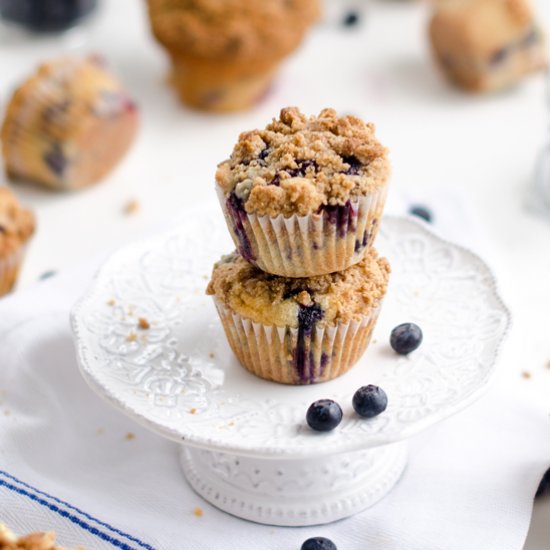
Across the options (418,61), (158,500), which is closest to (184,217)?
(158,500)

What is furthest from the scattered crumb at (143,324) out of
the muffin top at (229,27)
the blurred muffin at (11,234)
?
the muffin top at (229,27)

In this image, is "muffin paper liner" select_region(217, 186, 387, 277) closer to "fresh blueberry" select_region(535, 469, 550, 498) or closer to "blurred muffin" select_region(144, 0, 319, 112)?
"fresh blueberry" select_region(535, 469, 550, 498)

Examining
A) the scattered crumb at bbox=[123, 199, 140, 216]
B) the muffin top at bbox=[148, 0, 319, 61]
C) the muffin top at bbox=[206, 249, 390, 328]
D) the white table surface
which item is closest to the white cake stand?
the muffin top at bbox=[206, 249, 390, 328]

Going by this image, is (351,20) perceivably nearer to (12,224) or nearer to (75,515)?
(12,224)

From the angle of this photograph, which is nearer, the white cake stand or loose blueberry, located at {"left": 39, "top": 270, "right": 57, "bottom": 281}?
the white cake stand

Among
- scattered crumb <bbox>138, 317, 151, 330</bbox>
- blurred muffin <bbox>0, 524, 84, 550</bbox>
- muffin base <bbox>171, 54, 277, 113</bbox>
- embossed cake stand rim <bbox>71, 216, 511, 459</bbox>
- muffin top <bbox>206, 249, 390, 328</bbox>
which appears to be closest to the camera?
blurred muffin <bbox>0, 524, 84, 550</bbox>

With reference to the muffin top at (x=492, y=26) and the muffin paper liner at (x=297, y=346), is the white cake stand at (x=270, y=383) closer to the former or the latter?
the muffin paper liner at (x=297, y=346)

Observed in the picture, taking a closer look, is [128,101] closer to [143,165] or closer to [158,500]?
[143,165]
